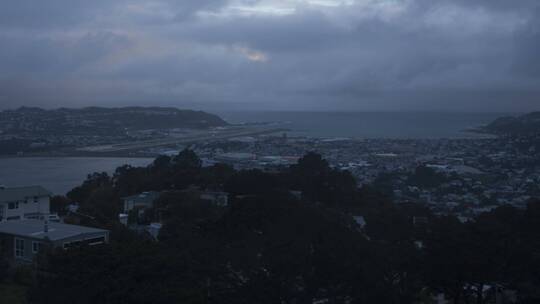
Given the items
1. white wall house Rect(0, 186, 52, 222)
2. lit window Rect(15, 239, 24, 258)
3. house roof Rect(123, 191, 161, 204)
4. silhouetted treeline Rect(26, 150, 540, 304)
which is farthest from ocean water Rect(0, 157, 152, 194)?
silhouetted treeline Rect(26, 150, 540, 304)

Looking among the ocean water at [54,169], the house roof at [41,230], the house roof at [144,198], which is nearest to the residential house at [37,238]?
the house roof at [41,230]

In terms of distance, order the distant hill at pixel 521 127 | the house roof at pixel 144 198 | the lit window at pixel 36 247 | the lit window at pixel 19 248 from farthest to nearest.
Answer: the distant hill at pixel 521 127, the house roof at pixel 144 198, the lit window at pixel 19 248, the lit window at pixel 36 247

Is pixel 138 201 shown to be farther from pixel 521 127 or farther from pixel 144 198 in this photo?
pixel 521 127

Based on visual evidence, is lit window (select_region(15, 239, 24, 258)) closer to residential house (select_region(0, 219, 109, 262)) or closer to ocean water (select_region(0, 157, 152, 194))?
residential house (select_region(0, 219, 109, 262))

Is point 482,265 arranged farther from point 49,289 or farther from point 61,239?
point 61,239

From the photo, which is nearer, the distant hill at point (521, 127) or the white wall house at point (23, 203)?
the white wall house at point (23, 203)

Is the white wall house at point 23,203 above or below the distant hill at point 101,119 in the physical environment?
below

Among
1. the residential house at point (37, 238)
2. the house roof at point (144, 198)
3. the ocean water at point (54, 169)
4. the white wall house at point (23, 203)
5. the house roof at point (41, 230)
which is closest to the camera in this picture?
the residential house at point (37, 238)

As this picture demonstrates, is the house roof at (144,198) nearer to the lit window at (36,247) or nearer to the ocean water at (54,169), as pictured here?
the ocean water at (54,169)
